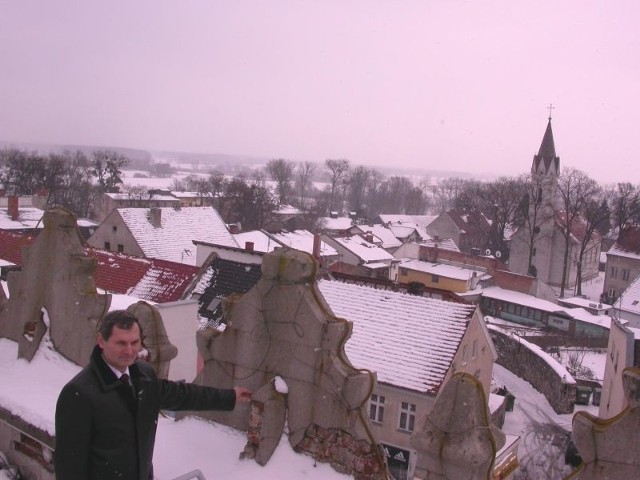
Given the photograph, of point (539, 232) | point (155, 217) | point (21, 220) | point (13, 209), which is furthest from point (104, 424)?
point (539, 232)

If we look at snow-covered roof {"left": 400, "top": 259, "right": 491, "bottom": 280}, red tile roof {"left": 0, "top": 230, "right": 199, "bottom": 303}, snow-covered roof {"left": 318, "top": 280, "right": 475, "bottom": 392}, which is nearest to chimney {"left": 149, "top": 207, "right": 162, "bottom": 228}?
red tile roof {"left": 0, "top": 230, "right": 199, "bottom": 303}

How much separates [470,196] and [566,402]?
58.6 meters

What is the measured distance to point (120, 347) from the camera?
10.6 feet

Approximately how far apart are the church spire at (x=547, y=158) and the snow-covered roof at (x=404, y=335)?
45834 millimetres

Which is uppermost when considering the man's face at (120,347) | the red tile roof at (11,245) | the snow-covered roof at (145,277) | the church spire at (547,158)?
the church spire at (547,158)

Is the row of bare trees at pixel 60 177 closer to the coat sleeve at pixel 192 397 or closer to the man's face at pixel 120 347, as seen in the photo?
the coat sleeve at pixel 192 397

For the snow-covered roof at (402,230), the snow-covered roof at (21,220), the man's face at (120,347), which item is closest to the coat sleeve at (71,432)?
the man's face at (120,347)

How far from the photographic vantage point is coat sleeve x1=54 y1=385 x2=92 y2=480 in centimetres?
302

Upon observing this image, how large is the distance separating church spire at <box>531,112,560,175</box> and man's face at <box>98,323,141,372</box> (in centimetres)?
6105

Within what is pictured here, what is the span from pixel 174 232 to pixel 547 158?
41.0m

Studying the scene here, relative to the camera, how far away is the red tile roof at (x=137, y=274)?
20938 millimetres

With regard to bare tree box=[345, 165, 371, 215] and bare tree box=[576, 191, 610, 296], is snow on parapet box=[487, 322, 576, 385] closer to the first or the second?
bare tree box=[576, 191, 610, 296]

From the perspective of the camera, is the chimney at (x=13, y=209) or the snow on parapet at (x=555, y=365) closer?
the snow on parapet at (x=555, y=365)

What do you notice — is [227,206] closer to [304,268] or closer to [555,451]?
[555,451]
